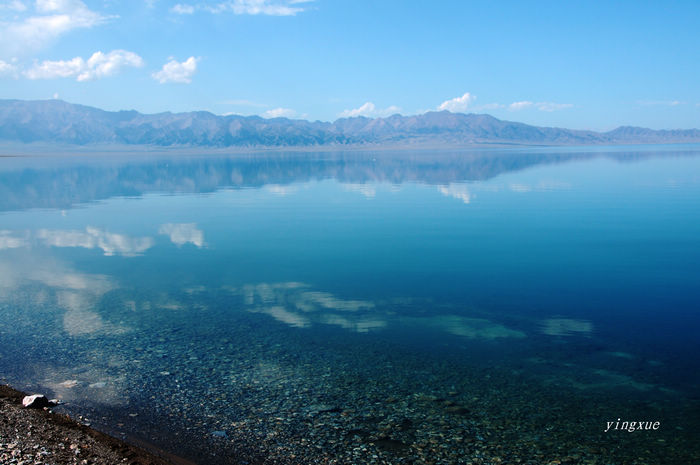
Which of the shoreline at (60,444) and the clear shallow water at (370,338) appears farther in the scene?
the clear shallow water at (370,338)

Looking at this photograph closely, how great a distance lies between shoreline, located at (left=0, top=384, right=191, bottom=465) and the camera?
27.6ft

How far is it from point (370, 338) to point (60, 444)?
27.6 feet

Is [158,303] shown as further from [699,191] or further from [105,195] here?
[699,191]

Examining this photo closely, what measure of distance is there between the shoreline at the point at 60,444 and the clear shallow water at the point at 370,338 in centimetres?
64

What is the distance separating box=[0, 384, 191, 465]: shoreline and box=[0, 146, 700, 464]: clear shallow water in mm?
641

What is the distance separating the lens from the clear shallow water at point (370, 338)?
10406 mm

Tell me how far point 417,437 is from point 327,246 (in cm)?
1832

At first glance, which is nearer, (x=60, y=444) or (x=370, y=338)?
(x=60, y=444)

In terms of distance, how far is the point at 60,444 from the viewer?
8820mm

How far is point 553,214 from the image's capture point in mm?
38125

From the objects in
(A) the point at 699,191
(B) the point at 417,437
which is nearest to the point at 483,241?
(B) the point at 417,437

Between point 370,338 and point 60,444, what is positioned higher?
point 60,444

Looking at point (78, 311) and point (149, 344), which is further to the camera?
point (78, 311)

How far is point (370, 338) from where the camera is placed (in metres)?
15.2
